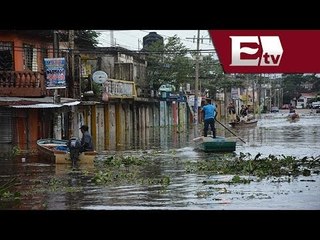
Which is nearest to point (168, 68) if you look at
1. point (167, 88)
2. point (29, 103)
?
point (167, 88)

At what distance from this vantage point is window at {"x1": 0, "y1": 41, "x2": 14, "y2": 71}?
21653 mm

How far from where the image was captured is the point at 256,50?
720 centimetres

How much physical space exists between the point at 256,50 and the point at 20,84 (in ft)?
50.9

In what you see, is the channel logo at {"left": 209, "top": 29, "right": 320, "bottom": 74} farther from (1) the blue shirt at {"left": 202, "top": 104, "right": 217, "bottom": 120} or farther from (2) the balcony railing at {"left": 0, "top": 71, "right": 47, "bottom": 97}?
(2) the balcony railing at {"left": 0, "top": 71, "right": 47, "bottom": 97}

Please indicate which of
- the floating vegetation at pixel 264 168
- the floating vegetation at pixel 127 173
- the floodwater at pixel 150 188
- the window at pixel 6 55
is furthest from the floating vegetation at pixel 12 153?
the floating vegetation at pixel 264 168

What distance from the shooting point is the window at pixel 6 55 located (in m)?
21.7

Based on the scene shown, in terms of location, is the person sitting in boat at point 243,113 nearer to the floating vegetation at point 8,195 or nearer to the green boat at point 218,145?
the green boat at point 218,145

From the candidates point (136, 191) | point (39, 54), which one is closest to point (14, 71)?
point (39, 54)

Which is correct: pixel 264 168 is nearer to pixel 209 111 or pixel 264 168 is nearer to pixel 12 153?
pixel 209 111

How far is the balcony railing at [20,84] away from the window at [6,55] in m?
0.43

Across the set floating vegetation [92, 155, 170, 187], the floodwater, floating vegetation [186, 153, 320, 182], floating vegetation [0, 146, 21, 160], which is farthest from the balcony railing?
floating vegetation [186, 153, 320, 182]
